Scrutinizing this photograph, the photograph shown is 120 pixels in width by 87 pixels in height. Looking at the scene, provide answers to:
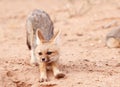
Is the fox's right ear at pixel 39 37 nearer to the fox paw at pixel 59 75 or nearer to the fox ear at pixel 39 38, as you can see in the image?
the fox ear at pixel 39 38

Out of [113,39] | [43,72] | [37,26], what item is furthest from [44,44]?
[113,39]

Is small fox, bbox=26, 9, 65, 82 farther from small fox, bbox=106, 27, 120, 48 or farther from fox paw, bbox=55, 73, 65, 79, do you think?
small fox, bbox=106, 27, 120, 48

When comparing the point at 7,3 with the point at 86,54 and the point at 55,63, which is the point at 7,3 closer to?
the point at 86,54

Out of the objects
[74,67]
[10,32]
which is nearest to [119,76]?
[74,67]

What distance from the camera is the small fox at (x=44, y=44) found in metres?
7.02

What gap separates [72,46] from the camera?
32.5 ft

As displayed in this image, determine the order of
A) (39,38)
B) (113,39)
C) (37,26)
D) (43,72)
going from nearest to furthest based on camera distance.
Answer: (43,72), (39,38), (37,26), (113,39)

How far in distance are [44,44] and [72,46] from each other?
277cm

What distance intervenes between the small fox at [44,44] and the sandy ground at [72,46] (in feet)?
0.46

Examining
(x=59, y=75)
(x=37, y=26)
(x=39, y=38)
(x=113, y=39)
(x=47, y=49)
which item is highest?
(x=37, y=26)

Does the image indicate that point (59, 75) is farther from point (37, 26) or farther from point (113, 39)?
point (113, 39)

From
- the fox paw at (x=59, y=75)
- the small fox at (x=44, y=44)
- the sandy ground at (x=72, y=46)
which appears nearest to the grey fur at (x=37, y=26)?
the small fox at (x=44, y=44)

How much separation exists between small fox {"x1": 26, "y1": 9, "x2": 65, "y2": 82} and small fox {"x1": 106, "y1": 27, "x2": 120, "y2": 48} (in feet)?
6.44

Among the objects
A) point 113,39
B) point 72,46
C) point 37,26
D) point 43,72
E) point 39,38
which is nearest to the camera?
point 43,72
